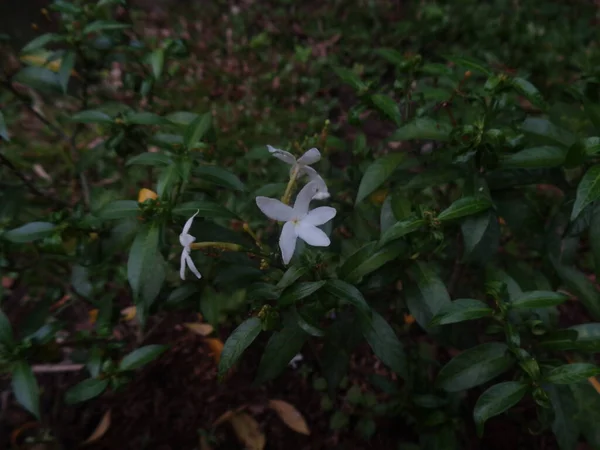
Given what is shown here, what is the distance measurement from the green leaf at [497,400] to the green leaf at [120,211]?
1126 millimetres

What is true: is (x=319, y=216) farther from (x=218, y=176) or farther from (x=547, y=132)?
(x=547, y=132)

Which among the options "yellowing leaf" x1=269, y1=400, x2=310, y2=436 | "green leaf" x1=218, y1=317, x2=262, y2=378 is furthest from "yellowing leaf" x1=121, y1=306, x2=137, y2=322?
"green leaf" x1=218, y1=317, x2=262, y2=378

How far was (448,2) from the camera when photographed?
4.00 m

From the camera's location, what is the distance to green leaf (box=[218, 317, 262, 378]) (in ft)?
4.17

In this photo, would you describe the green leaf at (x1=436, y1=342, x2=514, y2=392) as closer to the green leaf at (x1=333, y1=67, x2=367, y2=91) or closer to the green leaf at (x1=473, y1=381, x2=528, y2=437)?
the green leaf at (x1=473, y1=381, x2=528, y2=437)

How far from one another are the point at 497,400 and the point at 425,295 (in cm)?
34

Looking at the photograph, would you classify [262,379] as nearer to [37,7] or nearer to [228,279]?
[228,279]

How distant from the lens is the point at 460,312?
1.32m

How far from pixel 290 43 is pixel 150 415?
3009 millimetres

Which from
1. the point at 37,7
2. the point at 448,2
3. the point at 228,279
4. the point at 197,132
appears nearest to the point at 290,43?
Answer: the point at 448,2

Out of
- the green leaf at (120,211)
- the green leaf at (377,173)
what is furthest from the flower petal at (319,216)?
the green leaf at (120,211)

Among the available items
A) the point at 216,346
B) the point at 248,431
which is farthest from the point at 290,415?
the point at 216,346

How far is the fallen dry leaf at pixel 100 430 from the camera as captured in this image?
2.23m

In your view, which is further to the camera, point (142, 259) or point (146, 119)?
point (146, 119)
